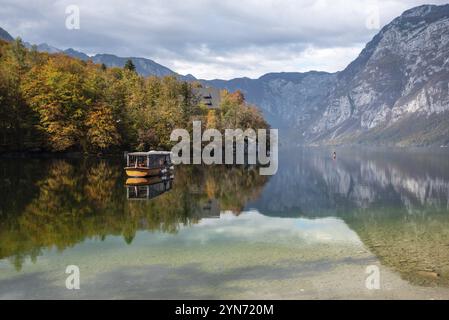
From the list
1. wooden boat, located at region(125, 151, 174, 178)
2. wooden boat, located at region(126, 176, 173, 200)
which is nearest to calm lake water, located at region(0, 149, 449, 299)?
wooden boat, located at region(126, 176, 173, 200)

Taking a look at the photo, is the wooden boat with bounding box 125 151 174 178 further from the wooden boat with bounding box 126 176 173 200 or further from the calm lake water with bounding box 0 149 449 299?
the calm lake water with bounding box 0 149 449 299

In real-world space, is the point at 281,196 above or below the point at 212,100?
below

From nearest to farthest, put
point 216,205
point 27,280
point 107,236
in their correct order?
1. point 27,280
2. point 107,236
3. point 216,205

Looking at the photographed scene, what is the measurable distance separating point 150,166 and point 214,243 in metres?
40.5

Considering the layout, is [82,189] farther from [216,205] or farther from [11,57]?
[11,57]

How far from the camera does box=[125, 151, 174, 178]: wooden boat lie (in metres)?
64.6

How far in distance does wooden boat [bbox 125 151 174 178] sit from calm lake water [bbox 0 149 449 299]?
904cm

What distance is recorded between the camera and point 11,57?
404ft

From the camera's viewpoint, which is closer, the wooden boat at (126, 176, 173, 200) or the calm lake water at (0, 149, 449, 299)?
the calm lake water at (0, 149, 449, 299)

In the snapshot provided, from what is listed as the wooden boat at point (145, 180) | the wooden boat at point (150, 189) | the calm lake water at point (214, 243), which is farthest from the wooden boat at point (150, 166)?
the calm lake water at point (214, 243)

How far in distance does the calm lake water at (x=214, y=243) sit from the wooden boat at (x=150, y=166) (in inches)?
356

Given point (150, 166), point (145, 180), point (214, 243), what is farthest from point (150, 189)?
point (214, 243)
